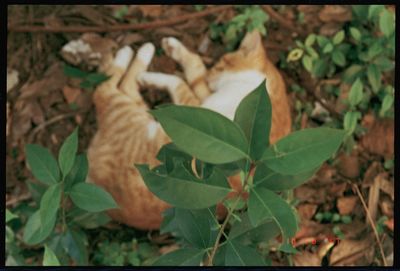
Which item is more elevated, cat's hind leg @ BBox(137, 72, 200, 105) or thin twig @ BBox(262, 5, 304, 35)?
thin twig @ BBox(262, 5, 304, 35)

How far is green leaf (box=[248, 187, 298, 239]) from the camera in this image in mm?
886

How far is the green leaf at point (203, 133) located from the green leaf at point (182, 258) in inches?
8.0

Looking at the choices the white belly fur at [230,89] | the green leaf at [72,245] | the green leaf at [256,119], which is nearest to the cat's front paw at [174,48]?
the white belly fur at [230,89]

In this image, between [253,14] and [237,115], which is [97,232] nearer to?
[253,14]

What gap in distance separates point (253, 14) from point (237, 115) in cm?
98

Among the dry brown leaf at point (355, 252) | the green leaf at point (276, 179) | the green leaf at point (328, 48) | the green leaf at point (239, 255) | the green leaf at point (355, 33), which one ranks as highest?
the green leaf at point (276, 179)

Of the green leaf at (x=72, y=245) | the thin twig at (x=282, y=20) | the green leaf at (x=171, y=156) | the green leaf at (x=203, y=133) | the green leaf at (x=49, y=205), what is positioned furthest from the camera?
the thin twig at (x=282, y=20)

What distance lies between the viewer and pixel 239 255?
1.02 m

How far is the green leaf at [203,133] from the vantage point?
86cm

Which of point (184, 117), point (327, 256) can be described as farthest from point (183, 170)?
point (327, 256)

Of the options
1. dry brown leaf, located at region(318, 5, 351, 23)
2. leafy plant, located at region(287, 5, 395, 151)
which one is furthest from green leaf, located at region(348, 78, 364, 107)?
dry brown leaf, located at region(318, 5, 351, 23)

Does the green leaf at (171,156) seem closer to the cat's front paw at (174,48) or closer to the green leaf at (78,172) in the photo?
the green leaf at (78,172)

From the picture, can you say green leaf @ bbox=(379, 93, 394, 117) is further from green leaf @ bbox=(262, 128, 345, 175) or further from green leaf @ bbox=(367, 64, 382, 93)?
green leaf @ bbox=(262, 128, 345, 175)

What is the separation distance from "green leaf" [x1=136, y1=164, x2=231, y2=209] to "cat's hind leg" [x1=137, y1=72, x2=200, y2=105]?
0.84m
